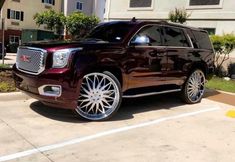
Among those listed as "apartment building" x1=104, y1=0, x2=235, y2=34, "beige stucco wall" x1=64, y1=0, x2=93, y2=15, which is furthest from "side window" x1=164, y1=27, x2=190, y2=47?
"beige stucco wall" x1=64, y1=0, x2=93, y2=15

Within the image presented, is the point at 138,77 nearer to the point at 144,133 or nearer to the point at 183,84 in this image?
the point at 144,133

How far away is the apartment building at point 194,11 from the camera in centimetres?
1919

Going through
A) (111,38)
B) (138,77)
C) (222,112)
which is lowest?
(222,112)

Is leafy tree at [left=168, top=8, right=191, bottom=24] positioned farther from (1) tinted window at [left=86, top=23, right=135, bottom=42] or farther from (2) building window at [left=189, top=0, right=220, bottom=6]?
(1) tinted window at [left=86, top=23, right=135, bottom=42]

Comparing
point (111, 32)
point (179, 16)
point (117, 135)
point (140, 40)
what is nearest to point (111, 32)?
point (111, 32)

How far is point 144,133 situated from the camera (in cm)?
605

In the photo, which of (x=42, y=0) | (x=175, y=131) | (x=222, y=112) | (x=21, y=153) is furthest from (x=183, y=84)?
(x=42, y=0)

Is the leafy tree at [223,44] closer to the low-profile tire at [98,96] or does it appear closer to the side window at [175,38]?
the side window at [175,38]

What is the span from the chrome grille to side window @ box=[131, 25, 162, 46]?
1808 mm

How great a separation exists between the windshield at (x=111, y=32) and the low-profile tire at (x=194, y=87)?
2229 mm

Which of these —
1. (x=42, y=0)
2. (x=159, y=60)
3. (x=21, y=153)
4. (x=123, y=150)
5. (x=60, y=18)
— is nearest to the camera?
(x=21, y=153)

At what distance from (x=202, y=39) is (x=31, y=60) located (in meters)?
4.69

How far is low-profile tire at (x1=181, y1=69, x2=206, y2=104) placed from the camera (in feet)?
28.5

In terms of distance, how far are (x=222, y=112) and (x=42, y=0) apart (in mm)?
41436
